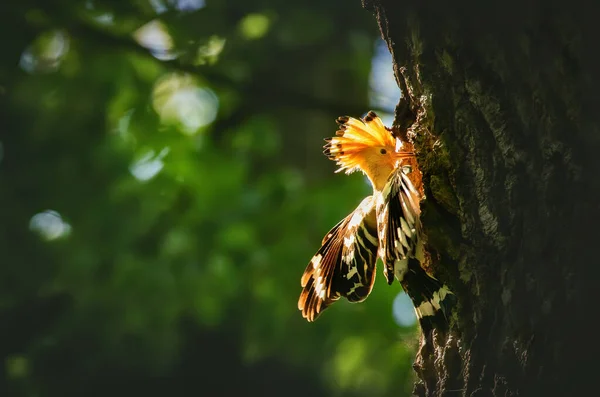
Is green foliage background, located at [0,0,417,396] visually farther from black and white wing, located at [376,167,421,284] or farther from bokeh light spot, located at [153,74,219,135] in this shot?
black and white wing, located at [376,167,421,284]

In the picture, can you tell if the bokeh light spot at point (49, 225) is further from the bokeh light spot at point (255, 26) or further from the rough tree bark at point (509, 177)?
the rough tree bark at point (509, 177)

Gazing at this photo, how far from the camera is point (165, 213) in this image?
18.0 feet

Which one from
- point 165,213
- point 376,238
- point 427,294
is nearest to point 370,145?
point 376,238

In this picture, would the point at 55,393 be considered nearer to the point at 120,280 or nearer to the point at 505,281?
the point at 120,280

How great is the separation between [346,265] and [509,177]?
47cm

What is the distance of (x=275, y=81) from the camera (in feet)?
21.2

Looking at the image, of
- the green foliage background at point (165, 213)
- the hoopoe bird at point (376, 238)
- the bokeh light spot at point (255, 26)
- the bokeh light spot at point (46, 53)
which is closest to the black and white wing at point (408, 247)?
the hoopoe bird at point (376, 238)

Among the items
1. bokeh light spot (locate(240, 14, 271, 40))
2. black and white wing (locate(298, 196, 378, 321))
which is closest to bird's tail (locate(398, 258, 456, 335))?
black and white wing (locate(298, 196, 378, 321))

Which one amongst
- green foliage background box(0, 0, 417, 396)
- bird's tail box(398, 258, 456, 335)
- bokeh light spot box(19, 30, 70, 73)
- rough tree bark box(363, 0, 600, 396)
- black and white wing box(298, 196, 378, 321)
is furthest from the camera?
bokeh light spot box(19, 30, 70, 73)

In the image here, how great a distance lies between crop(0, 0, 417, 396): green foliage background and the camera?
5.26 metres

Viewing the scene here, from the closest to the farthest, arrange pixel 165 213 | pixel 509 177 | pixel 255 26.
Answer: pixel 509 177 < pixel 165 213 < pixel 255 26

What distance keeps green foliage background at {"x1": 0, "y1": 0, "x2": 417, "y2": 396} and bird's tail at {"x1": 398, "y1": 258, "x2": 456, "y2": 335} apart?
351 cm

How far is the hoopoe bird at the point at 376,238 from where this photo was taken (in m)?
1.50

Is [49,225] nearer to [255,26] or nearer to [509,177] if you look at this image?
[255,26]
